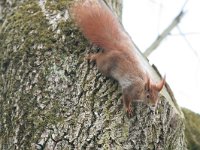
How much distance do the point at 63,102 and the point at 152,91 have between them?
1.48 feet

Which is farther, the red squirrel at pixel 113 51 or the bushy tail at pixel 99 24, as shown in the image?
the bushy tail at pixel 99 24

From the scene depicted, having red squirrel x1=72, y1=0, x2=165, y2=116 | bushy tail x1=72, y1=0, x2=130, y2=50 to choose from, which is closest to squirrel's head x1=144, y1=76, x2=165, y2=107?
red squirrel x1=72, y1=0, x2=165, y2=116

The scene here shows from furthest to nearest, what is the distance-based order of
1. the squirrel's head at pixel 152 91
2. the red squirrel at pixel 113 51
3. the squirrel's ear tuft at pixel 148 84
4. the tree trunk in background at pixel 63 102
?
the squirrel's ear tuft at pixel 148 84, the red squirrel at pixel 113 51, the squirrel's head at pixel 152 91, the tree trunk in background at pixel 63 102

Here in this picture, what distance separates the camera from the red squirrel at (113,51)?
257 centimetres

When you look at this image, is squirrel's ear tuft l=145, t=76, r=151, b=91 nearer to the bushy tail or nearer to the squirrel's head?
the squirrel's head

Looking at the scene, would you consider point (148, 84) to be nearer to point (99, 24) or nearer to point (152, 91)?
point (152, 91)

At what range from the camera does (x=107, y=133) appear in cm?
233

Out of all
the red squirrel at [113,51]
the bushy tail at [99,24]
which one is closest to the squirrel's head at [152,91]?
the red squirrel at [113,51]

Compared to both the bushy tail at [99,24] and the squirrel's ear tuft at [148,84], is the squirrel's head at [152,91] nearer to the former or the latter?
the squirrel's ear tuft at [148,84]

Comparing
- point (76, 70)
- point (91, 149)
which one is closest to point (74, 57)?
point (76, 70)

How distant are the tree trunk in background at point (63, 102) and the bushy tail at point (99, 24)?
0.16 ft

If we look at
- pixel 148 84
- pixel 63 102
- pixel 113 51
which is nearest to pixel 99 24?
pixel 113 51

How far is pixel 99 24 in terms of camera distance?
2.79 metres

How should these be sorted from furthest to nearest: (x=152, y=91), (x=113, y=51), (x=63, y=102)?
(x=113, y=51), (x=152, y=91), (x=63, y=102)
